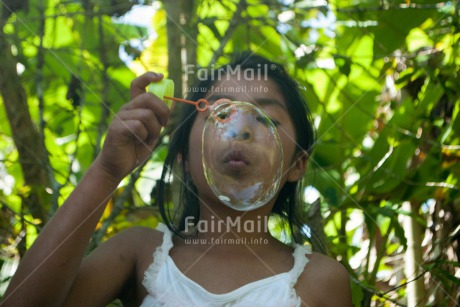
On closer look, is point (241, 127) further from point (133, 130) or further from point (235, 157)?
point (133, 130)

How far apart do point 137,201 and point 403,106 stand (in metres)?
0.87

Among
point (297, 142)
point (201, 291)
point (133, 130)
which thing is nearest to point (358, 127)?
point (297, 142)

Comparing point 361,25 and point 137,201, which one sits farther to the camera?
point 137,201

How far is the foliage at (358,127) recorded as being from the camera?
198cm

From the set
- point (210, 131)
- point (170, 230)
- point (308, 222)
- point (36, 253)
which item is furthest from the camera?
point (308, 222)

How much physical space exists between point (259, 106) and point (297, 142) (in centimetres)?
18

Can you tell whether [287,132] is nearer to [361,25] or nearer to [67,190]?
[361,25]

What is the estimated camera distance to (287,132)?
1624 millimetres

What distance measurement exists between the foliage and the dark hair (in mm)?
175

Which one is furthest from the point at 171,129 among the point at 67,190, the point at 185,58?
the point at 67,190

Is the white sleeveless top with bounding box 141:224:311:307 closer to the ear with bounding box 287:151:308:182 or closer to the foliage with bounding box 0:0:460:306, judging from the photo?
the ear with bounding box 287:151:308:182

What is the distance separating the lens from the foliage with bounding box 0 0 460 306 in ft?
6.49

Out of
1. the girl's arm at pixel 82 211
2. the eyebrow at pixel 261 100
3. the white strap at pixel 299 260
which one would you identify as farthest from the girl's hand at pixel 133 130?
the white strap at pixel 299 260

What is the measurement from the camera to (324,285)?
149 cm
